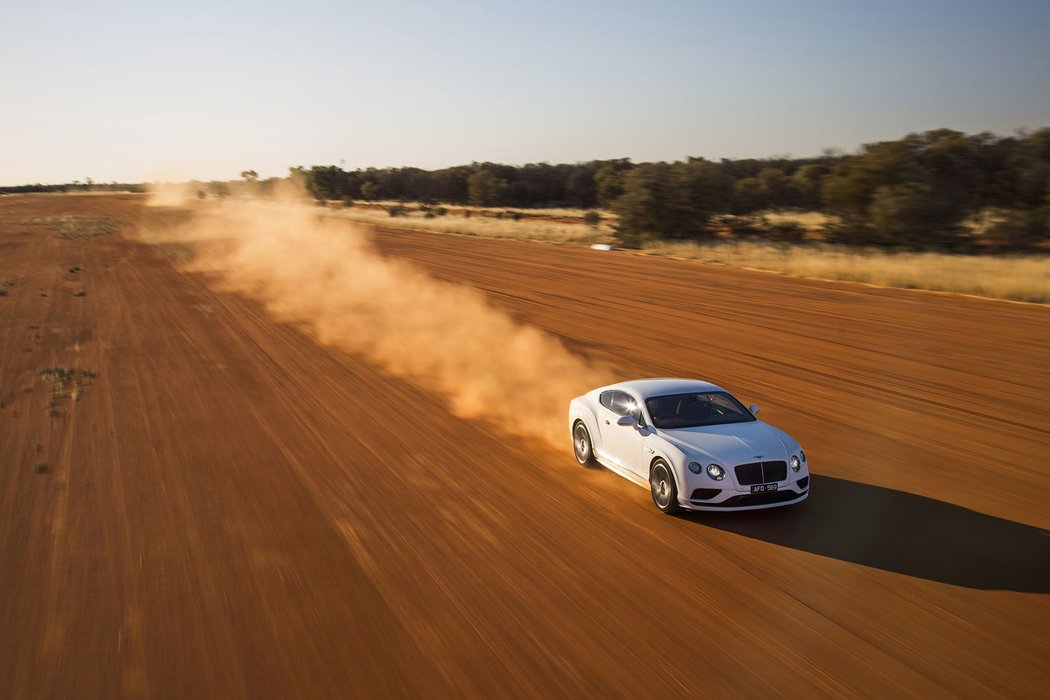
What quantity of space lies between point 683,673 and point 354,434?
7.92 m

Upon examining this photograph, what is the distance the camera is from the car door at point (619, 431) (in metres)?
9.52

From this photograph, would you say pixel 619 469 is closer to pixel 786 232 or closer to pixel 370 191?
pixel 786 232

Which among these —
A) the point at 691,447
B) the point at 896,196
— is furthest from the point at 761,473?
the point at 896,196

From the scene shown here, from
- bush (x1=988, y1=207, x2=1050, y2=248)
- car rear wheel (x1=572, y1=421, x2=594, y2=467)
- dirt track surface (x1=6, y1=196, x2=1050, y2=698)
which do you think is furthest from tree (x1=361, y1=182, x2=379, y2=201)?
car rear wheel (x1=572, y1=421, x2=594, y2=467)

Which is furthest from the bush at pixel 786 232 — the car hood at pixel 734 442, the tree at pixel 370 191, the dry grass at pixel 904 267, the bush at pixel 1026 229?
the tree at pixel 370 191

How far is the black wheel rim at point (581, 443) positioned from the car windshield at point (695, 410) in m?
1.29

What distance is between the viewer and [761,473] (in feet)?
27.6

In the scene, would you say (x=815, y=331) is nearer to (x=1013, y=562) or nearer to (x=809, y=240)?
(x=1013, y=562)

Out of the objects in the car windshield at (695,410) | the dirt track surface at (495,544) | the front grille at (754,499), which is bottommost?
the dirt track surface at (495,544)

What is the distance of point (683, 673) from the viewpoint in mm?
5742

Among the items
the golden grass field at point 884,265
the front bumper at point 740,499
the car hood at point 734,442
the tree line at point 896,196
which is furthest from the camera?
the tree line at point 896,196

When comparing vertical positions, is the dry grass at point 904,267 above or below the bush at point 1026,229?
below

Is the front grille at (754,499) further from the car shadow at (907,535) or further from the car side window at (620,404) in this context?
the car side window at (620,404)

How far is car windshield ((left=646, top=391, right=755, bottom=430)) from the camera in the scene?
942cm
